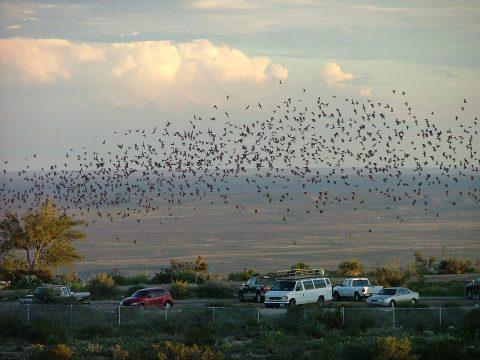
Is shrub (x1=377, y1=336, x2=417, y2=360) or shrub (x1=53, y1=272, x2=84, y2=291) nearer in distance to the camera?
shrub (x1=377, y1=336, x2=417, y2=360)

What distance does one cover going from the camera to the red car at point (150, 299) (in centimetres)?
5484

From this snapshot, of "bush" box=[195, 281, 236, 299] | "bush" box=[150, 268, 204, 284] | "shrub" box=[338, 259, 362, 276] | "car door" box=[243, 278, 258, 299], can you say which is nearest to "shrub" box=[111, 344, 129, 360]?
"car door" box=[243, 278, 258, 299]

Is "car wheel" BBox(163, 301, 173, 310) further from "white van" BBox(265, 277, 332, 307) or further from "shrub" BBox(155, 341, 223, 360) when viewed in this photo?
"shrub" BBox(155, 341, 223, 360)

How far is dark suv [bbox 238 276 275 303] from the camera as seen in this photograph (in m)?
58.4

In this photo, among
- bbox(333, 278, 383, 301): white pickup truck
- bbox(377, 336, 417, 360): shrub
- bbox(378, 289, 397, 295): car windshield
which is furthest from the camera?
bbox(333, 278, 383, 301): white pickup truck

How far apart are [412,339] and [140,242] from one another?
399 feet

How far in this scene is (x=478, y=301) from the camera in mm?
55438

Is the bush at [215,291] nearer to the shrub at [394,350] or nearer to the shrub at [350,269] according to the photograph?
the shrub at [350,269]

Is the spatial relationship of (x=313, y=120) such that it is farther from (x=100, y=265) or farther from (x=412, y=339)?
(x=100, y=265)

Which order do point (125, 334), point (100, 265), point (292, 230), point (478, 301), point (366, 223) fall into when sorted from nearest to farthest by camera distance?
1. point (125, 334)
2. point (478, 301)
3. point (100, 265)
4. point (292, 230)
5. point (366, 223)

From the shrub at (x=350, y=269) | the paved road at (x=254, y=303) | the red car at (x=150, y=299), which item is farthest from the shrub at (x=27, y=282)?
the shrub at (x=350, y=269)

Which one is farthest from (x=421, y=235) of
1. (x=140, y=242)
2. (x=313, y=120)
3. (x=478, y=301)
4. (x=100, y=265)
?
(x=478, y=301)

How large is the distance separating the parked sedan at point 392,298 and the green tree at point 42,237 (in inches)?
1573

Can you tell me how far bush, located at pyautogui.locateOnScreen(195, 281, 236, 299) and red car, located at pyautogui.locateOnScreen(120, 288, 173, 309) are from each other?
663 centimetres
